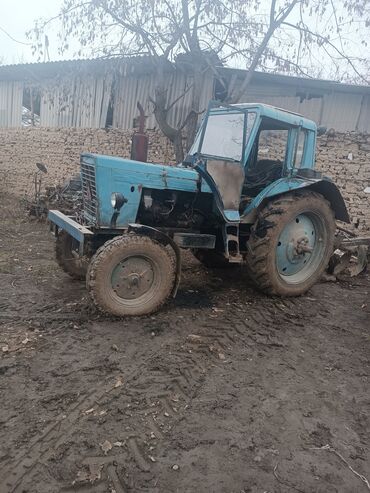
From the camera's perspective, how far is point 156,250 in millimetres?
4383

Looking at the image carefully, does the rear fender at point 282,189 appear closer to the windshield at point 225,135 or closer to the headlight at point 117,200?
the windshield at point 225,135

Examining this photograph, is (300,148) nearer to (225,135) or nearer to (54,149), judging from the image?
(225,135)

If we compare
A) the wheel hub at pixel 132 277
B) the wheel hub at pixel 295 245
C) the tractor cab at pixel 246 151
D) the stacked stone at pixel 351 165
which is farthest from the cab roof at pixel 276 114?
the stacked stone at pixel 351 165

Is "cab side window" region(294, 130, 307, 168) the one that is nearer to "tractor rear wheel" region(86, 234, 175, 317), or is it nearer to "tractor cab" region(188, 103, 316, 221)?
"tractor cab" region(188, 103, 316, 221)

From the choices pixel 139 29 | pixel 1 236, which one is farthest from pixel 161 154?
pixel 1 236

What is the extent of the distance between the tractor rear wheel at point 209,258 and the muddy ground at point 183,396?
1004mm

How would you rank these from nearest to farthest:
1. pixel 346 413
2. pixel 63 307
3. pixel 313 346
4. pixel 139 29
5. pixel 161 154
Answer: pixel 346 413
pixel 313 346
pixel 63 307
pixel 139 29
pixel 161 154

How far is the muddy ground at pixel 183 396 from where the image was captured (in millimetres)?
2375

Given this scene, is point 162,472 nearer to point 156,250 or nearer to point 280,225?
point 156,250

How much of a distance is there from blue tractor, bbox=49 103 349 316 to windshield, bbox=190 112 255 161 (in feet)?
0.04

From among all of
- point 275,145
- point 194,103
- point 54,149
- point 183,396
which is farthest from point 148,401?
point 54,149

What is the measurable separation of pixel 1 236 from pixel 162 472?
660 centimetres

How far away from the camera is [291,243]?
5.41m

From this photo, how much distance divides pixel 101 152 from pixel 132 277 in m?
7.60
